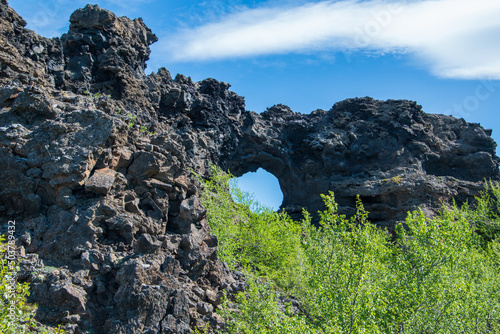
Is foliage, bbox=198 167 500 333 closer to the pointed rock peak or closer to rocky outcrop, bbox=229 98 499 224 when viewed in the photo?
the pointed rock peak

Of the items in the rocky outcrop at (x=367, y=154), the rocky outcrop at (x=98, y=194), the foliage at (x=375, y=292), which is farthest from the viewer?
the rocky outcrop at (x=367, y=154)

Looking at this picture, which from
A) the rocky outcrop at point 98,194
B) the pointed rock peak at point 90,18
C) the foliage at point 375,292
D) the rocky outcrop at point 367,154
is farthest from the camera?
the rocky outcrop at point 367,154

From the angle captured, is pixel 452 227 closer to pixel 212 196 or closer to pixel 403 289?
pixel 403 289

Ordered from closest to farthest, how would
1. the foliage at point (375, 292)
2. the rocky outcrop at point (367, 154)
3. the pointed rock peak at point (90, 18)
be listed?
the foliage at point (375, 292)
the pointed rock peak at point (90, 18)
the rocky outcrop at point (367, 154)

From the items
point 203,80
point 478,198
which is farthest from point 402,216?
point 203,80

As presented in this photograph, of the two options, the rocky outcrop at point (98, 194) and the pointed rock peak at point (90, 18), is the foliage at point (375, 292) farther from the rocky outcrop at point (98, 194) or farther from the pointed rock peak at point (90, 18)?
the pointed rock peak at point (90, 18)

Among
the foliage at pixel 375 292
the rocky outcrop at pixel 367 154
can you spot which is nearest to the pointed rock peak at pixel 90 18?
the rocky outcrop at pixel 367 154

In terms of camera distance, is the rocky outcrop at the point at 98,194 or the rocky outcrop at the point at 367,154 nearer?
the rocky outcrop at the point at 98,194

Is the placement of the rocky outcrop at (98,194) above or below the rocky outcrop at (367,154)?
below

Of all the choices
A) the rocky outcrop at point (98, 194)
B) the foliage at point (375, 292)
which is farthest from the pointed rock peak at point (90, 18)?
the foliage at point (375, 292)

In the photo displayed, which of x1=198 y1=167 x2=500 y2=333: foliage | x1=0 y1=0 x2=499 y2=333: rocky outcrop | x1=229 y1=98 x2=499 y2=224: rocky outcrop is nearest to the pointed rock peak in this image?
x1=0 y1=0 x2=499 y2=333: rocky outcrop

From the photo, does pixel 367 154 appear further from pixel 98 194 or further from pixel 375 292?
pixel 98 194

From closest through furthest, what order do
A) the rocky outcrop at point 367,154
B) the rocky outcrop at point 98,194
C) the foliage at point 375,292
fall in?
the foliage at point 375,292, the rocky outcrop at point 98,194, the rocky outcrop at point 367,154

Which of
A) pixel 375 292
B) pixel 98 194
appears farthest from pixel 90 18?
pixel 375 292
